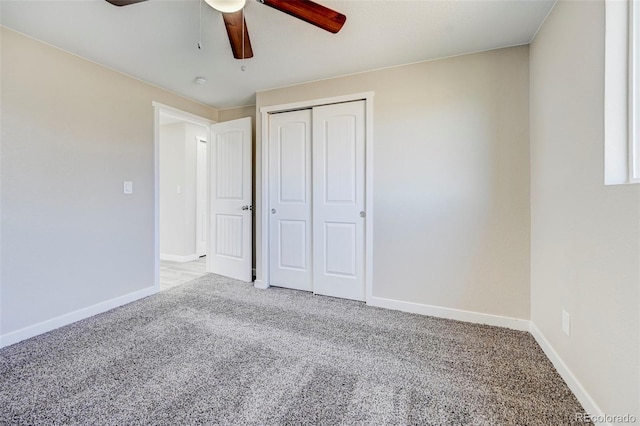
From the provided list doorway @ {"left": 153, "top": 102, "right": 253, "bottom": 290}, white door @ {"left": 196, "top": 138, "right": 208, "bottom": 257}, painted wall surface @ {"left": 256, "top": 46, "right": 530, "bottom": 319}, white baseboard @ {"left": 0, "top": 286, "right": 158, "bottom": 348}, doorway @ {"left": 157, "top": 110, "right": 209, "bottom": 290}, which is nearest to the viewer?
white baseboard @ {"left": 0, "top": 286, "right": 158, "bottom": 348}

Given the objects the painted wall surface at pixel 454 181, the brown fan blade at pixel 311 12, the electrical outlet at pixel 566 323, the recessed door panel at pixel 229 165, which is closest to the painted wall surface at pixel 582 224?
the electrical outlet at pixel 566 323

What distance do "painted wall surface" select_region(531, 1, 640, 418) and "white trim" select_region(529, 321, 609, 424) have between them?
4 centimetres

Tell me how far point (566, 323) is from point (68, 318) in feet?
12.0

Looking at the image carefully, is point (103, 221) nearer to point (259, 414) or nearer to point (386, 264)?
point (259, 414)

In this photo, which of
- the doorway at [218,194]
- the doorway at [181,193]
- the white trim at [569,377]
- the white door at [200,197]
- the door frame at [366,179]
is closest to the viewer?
the white trim at [569,377]

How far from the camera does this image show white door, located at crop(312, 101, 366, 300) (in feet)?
9.12

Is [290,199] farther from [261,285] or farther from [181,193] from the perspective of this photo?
[181,193]

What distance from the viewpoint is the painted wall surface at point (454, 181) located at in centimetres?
222

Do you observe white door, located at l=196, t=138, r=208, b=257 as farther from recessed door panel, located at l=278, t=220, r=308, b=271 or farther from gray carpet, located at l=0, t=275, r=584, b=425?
gray carpet, located at l=0, t=275, r=584, b=425

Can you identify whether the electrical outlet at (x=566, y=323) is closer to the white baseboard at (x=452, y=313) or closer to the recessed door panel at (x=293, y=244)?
the white baseboard at (x=452, y=313)

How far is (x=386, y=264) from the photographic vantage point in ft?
8.75

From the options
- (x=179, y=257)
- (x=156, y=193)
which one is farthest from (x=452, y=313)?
(x=179, y=257)

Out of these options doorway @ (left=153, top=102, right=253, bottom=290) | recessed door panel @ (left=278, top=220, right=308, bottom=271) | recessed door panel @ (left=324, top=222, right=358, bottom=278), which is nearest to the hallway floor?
doorway @ (left=153, top=102, right=253, bottom=290)

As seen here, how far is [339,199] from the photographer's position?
2.88 meters
